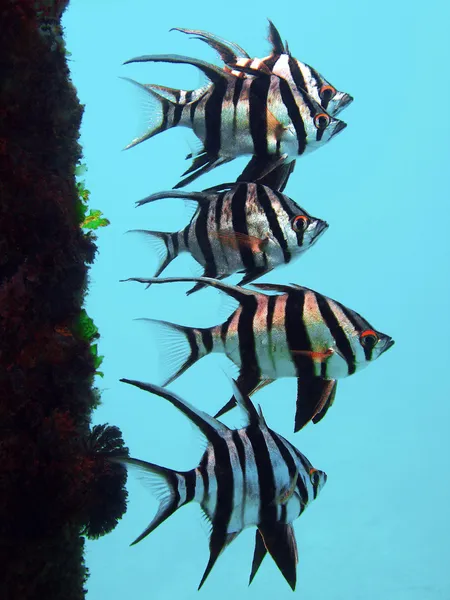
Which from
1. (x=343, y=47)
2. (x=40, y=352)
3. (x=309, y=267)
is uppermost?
(x=343, y=47)

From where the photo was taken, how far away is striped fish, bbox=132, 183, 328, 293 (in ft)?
8.08

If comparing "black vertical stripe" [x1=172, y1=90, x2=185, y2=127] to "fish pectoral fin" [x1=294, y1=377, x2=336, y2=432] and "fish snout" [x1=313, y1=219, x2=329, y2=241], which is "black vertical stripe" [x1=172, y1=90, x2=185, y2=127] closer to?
"fish snout" [x1=313, y1=219, x2=329, y2=241]

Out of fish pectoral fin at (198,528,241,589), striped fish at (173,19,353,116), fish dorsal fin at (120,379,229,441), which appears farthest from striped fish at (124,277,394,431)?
striped fish at (173,19,353,116)

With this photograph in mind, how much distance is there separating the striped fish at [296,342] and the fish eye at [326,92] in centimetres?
111

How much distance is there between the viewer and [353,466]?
53.2m

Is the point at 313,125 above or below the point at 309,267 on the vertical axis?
below

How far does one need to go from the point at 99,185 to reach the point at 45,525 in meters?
105

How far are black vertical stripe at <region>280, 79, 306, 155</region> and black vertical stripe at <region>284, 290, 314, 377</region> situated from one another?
75cm

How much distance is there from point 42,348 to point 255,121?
4.56 feet

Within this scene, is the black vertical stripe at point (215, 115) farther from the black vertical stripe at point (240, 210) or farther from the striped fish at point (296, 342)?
the striped fish at point (296, 342)

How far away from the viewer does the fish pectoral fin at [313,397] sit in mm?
2205

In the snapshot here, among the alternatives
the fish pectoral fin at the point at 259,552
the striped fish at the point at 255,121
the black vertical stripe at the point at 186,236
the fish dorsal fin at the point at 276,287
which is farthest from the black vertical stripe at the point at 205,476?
the striped fish at the point at 255,121

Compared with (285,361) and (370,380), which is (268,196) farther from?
(370,380)

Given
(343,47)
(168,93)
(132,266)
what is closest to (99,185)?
(132,266)
